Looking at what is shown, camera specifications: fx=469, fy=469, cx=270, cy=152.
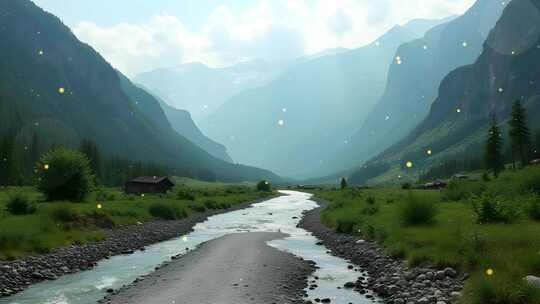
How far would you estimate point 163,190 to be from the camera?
131500mm

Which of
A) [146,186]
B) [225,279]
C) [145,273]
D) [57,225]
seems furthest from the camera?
[146,186]

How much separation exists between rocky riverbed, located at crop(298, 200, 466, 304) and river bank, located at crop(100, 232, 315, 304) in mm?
3681

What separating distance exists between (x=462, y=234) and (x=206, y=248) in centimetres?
2066

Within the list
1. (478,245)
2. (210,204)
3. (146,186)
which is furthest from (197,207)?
(478,245)

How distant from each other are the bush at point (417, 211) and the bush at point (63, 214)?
2894 cm

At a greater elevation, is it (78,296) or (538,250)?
(538,250)

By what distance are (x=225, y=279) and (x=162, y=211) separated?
40593mm

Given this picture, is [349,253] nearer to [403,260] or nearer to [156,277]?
[403,260]

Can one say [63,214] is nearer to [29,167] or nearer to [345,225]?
[345,225]

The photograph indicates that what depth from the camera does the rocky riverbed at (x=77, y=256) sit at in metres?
26.0

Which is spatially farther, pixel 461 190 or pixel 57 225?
pixel 461 190

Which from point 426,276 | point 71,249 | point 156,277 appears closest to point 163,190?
point 71,249

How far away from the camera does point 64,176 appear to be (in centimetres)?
5656

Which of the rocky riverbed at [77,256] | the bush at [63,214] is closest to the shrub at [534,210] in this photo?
the rocky riverbed at [77,256]
